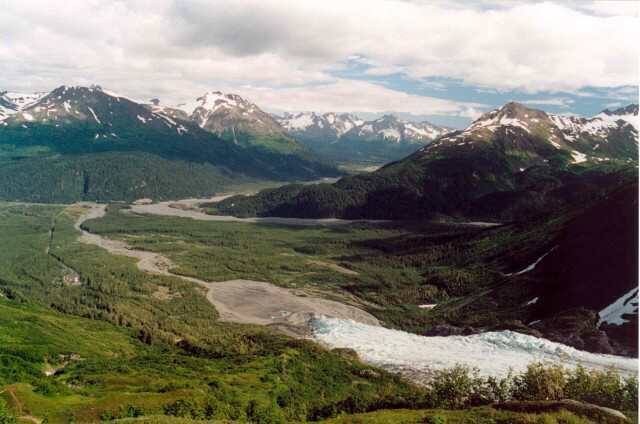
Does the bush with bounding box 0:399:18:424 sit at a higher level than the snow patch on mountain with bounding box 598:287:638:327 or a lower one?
higher

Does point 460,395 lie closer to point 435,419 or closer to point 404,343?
point 435,419

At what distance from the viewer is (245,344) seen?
A: 13400 centimetres

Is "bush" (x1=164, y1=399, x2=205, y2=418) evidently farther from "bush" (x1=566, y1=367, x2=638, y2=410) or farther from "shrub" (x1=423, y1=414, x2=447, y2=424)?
"bush" (x1=566, y1=367, x2=638, y2=410)

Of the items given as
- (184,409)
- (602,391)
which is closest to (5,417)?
(184,409)

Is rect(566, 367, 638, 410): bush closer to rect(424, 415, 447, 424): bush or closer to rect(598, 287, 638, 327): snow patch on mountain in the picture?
rect(424, 415, 447, 424): bush

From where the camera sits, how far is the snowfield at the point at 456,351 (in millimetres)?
119125

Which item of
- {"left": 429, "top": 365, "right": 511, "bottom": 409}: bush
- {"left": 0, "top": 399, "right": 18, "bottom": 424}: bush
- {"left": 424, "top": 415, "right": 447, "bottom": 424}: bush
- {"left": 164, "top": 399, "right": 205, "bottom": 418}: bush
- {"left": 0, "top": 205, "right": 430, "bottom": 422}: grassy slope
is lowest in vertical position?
{"left": 0, "top": 205, "right": 430, "bottom": 422}: grassy slope

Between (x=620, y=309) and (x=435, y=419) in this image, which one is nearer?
(x=435, y=419)

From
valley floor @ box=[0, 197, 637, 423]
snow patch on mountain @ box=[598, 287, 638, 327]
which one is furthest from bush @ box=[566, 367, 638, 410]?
snow patch on mountain @ box=[598, 287, 638, 327]

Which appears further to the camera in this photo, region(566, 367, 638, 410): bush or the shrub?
region(566, 367, 638, 410): bush

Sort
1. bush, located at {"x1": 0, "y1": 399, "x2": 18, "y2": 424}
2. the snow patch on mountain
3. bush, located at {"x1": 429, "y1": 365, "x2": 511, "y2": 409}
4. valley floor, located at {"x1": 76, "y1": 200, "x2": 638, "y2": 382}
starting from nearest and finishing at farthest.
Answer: bush, located at {"x1": 0, "y1": 399, "x2": 18, "y2": 424}, bush, located at {"x1": 429, "y1": 365, "x2": 511, "y2": 409}, valley floor, located at {"x1": 76, "y1": 200, "x2": 638, "y2": 382}, the snow patch on mountain

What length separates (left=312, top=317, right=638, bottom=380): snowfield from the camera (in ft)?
391

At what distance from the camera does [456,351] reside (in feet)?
450

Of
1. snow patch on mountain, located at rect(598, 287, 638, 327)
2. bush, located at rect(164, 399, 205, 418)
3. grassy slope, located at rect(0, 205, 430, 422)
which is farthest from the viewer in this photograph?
snow patch on mountain, located at rect(598, 287, 638, 327)
